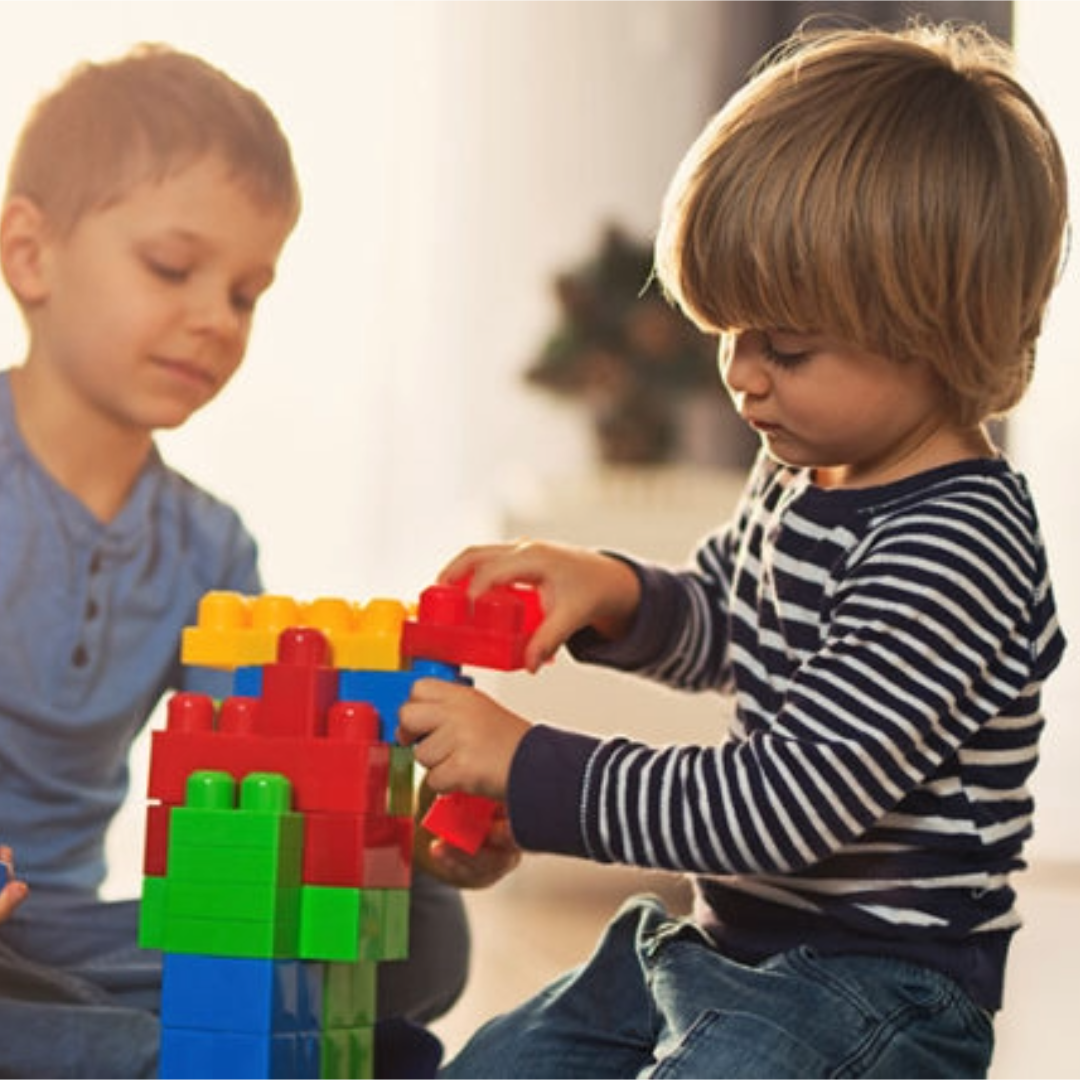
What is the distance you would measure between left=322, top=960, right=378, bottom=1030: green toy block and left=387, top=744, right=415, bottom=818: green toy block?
0.23 ft

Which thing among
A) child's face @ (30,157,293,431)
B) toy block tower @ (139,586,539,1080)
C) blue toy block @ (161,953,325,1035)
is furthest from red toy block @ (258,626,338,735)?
child's face @ (30,157,293,431)

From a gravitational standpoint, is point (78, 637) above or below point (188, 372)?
below

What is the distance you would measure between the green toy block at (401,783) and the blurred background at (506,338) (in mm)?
365

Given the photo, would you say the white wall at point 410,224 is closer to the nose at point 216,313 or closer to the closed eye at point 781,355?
the nose at point 216,313

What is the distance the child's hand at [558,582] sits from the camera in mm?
1003

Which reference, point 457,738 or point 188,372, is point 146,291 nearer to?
point 188,372

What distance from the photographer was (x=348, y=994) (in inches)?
36.0

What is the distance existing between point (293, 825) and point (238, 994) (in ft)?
0.25

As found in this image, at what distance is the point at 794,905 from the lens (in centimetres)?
97

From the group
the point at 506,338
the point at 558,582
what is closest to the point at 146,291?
the point at 558,582

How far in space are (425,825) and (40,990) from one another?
26cm

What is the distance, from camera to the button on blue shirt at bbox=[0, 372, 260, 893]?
44.6 inches

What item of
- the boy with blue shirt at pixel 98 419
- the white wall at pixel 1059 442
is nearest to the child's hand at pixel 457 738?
the boy with blue shirt at pixel 98 419

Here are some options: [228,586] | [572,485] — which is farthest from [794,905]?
[572,485]
